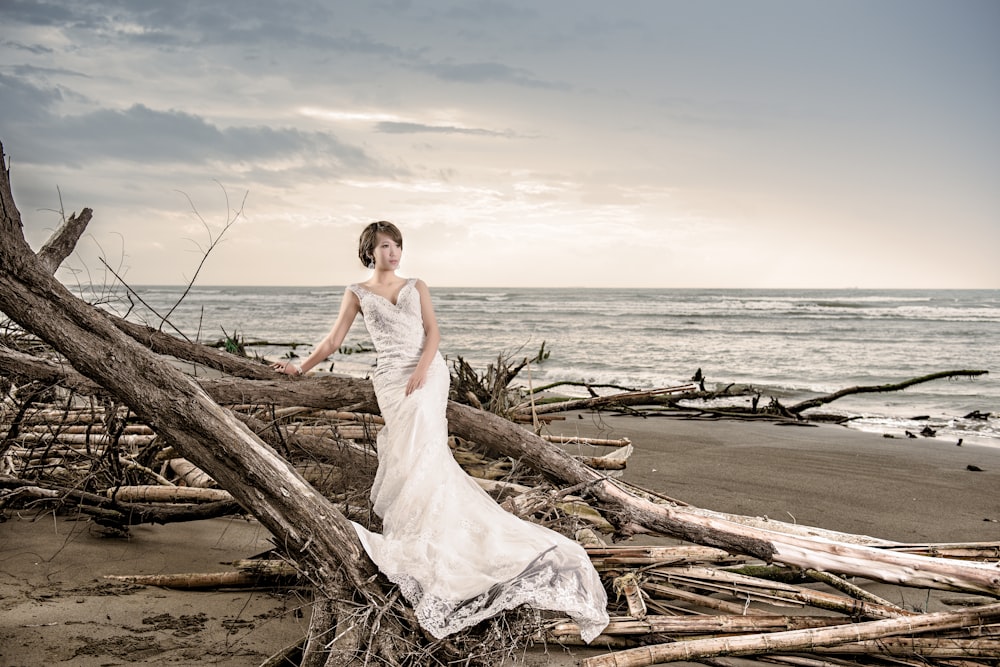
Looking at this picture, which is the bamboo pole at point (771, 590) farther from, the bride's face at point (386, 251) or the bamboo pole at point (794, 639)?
the bride's face at point (386, 251)

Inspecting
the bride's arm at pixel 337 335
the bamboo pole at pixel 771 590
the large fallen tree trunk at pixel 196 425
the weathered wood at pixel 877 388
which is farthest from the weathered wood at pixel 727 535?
the weathered wood at pixel 877 388

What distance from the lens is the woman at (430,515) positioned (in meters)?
3.50

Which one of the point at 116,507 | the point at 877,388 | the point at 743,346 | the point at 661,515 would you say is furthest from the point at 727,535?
the point at 743,346

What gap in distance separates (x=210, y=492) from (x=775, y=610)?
385 centimetres

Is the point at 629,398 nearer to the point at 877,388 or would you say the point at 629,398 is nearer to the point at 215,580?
the point at 215,580

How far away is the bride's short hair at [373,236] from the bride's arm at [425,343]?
0.32 m

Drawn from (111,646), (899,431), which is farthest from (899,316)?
(111,646)

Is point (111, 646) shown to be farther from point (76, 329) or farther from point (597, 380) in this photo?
point (597, 380)

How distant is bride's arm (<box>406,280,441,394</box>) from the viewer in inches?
173

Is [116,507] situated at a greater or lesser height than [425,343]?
lesser

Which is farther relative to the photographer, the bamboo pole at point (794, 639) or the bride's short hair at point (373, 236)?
the bride's short hair at point (373, 236)

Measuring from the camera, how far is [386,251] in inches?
181

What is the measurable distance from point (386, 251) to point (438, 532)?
1.75 meters

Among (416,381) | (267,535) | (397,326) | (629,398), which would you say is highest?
(397,326)
